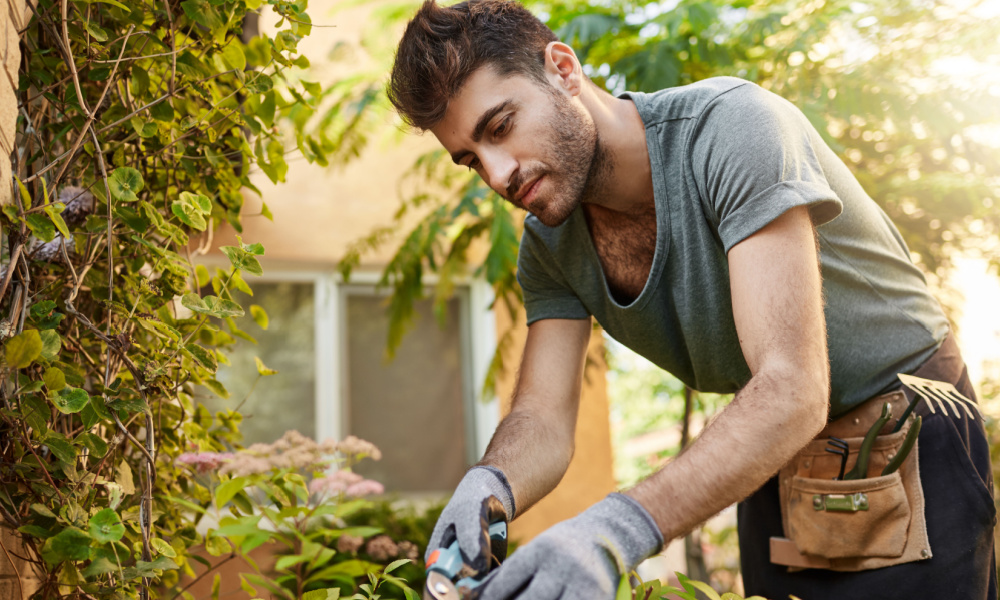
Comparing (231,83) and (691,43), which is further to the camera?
(691,43)

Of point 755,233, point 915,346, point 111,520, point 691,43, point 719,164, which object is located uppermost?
point 691,43

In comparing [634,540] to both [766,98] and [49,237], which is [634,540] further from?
[49,237]

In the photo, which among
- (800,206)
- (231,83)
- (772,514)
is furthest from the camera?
(772,514)

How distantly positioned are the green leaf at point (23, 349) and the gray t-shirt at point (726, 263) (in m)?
1.19

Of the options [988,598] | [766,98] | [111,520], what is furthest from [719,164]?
[111,520]

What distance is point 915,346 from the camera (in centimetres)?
174

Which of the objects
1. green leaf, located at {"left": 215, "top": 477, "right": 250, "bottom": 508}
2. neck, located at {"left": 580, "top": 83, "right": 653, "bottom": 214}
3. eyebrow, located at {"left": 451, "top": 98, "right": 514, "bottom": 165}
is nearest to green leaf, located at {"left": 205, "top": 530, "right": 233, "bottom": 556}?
green leaf, located at {"left": 215, "top": 477, "right": 250, "bottom": 508}

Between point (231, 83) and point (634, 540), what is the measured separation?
1396 mm

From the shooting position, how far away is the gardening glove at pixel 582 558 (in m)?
1.02

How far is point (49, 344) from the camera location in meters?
1.23

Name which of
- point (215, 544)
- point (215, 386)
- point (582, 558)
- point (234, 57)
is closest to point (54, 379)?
point (215, 386)

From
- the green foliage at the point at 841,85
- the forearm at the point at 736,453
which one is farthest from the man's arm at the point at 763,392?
the green foliage at the point at 841,85

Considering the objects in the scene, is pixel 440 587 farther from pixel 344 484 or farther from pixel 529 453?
pixel 344 484

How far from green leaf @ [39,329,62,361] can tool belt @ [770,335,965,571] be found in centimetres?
154
